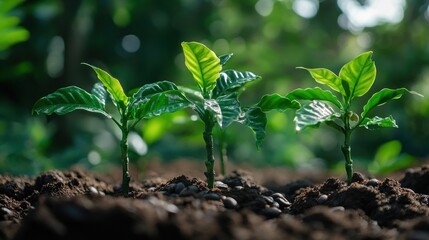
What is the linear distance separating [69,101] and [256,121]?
0.80 meters

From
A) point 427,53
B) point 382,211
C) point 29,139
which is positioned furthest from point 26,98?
point 382,211

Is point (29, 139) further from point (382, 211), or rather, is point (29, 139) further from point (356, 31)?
point (356, 31)

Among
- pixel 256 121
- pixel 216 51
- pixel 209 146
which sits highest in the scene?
pixel 216 51

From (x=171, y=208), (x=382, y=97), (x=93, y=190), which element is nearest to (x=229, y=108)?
(x=171, y=208)

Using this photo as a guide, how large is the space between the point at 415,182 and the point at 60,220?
1.95m

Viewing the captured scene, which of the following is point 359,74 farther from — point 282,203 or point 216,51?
point 216,51

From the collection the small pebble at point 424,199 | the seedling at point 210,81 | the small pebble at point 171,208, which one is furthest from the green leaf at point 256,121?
the small pebble at point 424,199

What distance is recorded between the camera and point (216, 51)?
10.3 m

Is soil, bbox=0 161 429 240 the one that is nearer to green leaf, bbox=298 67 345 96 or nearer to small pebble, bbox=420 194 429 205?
small pebble, bbox=420 194 429 205

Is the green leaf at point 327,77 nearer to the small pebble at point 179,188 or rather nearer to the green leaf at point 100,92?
the small pebble at point 179,188

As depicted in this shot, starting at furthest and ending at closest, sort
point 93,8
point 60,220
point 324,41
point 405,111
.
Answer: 1. point 324,41
2. point 405,111
3. point 93,8
4. point 60,220

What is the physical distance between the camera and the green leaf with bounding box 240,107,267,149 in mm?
2115

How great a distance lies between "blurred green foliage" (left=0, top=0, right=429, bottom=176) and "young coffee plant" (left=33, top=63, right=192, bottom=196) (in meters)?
4.28

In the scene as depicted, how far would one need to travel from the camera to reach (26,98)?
30.4 ft
